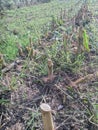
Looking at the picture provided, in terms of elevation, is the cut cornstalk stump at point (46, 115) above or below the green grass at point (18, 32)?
above

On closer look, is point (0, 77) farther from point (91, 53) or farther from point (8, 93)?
point (91, 53)

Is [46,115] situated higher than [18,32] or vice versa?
[46,115]

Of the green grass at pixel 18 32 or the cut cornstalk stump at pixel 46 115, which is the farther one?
the green grass at pixel 18 32

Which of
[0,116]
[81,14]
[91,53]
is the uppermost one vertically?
[81,14]

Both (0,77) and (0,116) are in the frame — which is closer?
(0,116)

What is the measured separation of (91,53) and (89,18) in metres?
1.46

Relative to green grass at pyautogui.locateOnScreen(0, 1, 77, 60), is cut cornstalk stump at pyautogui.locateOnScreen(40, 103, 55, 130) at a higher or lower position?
higher

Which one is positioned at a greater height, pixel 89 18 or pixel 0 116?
pixel 89 18

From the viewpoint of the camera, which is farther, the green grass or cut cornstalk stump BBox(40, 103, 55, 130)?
the green grass

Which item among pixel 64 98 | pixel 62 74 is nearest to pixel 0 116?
pixel 64 98

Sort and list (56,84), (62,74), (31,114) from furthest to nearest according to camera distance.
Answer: (62,74) → (56,84) → (31,114)

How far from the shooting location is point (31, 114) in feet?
7.29

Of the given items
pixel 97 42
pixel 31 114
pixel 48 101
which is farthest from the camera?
pixel 97 42

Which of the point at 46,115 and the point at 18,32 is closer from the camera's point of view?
the point at 46,115
